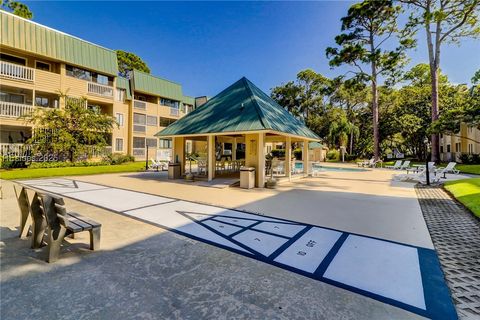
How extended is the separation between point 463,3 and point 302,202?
25327 millimetres

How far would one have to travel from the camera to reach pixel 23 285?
2.88 meters

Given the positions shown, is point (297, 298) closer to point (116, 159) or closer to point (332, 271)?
point (332, 271)

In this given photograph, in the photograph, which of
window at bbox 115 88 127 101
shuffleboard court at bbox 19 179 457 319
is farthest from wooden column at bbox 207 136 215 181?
window at bbox 115 88 127 101

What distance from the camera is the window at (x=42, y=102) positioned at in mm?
20438

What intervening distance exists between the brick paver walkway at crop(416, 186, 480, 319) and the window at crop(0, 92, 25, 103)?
27854mm

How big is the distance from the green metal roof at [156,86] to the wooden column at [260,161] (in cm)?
2291

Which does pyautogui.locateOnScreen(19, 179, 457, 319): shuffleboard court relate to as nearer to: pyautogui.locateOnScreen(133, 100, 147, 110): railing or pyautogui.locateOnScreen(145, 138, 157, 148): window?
pyautogui.locateOnScreen(133, 100, 147, 110): railing

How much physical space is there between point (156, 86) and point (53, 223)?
99.1 feet

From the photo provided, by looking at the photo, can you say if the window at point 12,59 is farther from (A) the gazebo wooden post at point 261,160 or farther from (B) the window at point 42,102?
(A) the gazebo wooden post at point 261,160

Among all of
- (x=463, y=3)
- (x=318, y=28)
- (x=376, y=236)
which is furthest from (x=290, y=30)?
(x=376, y=236)

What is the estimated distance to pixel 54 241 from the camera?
11.4ft

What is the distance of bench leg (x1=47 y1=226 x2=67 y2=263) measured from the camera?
344cm

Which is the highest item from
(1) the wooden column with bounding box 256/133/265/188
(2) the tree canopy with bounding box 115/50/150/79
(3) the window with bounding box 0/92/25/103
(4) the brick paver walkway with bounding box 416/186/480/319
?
(2) the tree canopy with bounding box 115/50/150/79

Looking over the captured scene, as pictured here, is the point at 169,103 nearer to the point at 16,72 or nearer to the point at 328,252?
the point at 16,72
